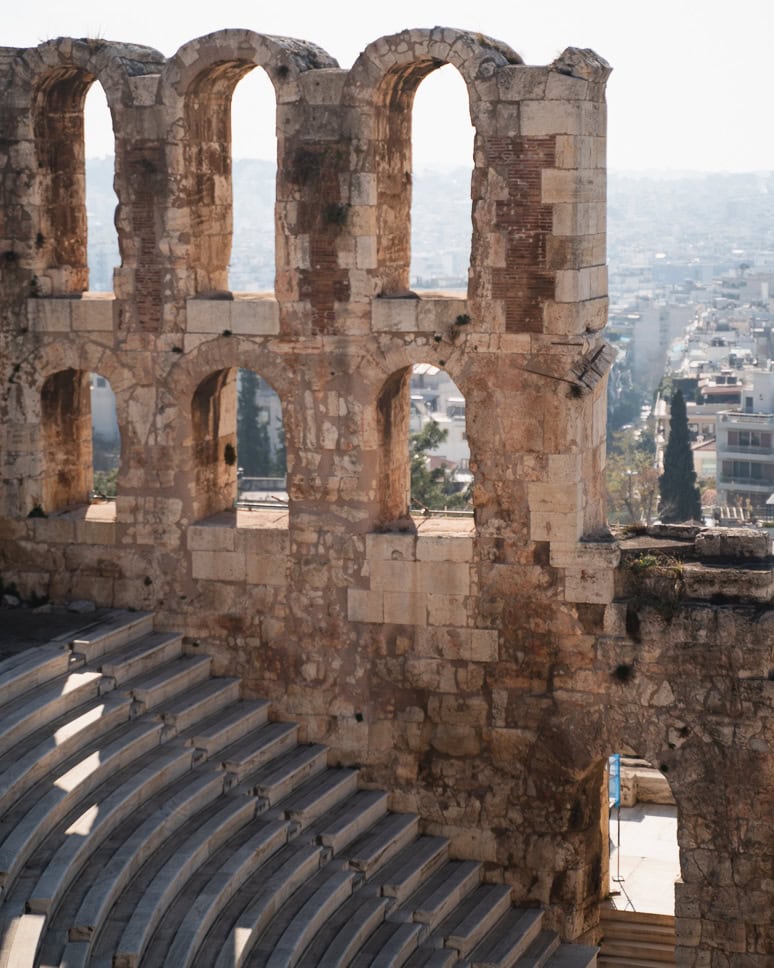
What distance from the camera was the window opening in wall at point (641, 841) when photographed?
2383cm

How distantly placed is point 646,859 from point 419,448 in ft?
90.9

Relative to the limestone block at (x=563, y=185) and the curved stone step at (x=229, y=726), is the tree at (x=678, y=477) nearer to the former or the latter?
the curved stone step at (x=229, y=726)

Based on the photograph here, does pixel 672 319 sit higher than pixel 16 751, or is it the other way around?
pixel 672 319

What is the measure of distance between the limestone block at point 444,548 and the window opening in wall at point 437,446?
56.0 inches

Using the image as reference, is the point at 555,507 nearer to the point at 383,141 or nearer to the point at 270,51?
the point at 383,141

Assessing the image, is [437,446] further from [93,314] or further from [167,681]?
[167,681]

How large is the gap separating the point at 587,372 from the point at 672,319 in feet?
483

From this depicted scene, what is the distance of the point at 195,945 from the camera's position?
18141 millimetres

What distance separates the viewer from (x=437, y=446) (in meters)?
53.9

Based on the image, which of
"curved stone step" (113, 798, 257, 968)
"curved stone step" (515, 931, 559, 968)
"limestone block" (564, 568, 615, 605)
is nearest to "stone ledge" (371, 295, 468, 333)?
"limestone block" (564, 568, 615, 605)

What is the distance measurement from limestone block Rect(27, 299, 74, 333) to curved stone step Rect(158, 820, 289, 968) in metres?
6.74

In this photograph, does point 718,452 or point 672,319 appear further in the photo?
point 672,319

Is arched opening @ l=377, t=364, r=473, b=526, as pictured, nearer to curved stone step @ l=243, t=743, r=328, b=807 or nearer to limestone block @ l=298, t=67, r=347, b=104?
curved stone step @ l=243, t=743, r=328, b=807

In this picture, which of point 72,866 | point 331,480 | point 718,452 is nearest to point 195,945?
point 72,866
